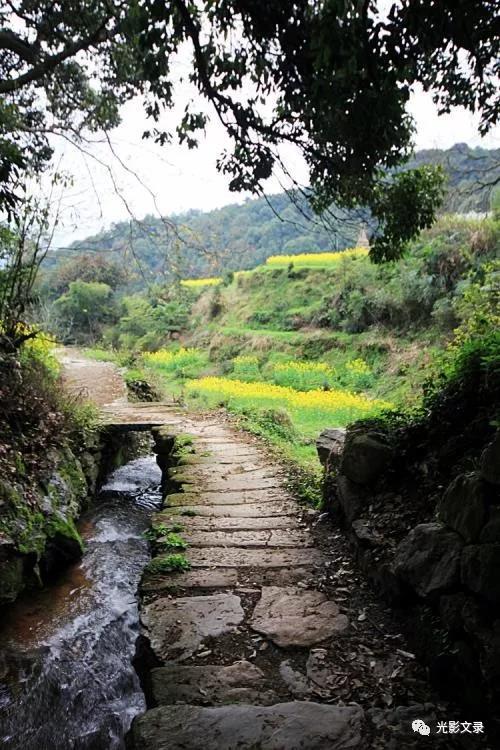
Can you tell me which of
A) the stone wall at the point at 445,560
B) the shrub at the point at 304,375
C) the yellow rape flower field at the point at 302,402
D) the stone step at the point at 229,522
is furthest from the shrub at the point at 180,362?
the stone wall at the point at 445,560

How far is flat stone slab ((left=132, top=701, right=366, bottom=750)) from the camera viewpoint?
206 centimetres

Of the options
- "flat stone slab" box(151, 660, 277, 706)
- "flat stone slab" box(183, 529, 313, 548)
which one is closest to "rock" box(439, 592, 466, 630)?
"flat stone slab" box(151, 660, 277, 706)

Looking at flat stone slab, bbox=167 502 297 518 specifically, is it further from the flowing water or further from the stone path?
the flowing water

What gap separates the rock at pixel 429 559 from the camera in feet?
8.35

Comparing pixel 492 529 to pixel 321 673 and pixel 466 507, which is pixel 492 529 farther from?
pixel 321 673

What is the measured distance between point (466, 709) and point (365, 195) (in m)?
3.94

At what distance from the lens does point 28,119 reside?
8.04 m

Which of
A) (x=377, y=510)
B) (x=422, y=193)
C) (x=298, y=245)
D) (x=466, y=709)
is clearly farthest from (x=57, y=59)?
(x=298, y=245)

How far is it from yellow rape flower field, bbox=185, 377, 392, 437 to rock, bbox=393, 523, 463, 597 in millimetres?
6190

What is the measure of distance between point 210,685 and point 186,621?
0.61 m

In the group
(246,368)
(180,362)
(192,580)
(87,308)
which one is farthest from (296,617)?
(87,308)

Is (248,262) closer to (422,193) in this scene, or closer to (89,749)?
(422,193)

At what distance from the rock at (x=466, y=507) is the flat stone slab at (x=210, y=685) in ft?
4.36

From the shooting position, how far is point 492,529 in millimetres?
2311
